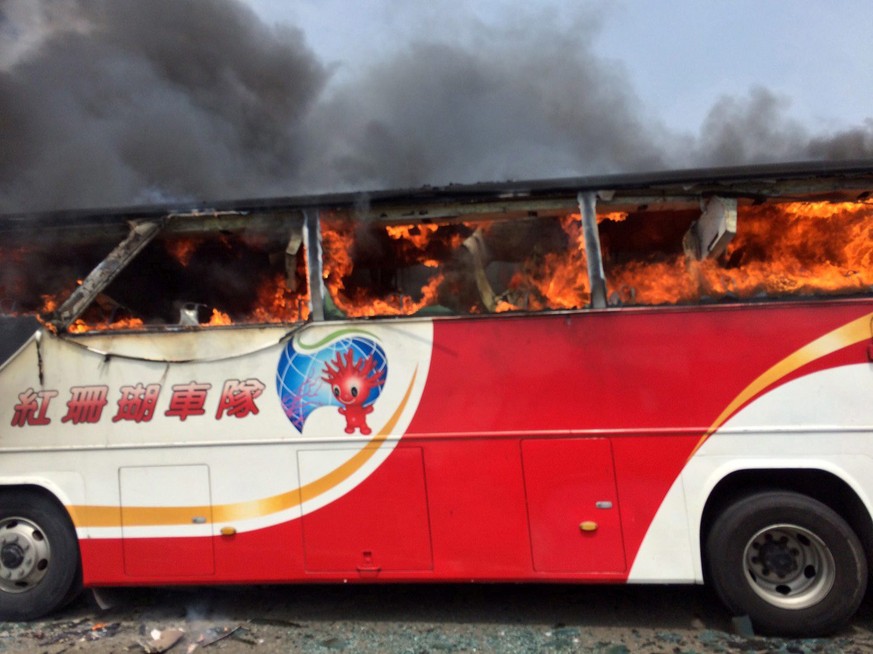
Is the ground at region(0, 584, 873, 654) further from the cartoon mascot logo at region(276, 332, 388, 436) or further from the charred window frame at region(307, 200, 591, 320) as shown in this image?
the charred window frame at region(307, 200, 591, 320)

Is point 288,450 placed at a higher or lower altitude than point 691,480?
higher

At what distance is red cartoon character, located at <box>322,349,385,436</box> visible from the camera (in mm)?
3885

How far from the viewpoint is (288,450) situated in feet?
12.8

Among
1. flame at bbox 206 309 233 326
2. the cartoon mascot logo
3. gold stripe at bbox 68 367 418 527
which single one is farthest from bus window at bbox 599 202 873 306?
flame at bbox 206 309 233 326

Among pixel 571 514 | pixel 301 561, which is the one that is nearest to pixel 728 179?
pixel 571 514

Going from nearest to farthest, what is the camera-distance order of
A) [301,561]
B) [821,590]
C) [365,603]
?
[821,590] → [301,561] → [365,603]

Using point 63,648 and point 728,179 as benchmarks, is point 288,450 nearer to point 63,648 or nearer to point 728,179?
point 63,648

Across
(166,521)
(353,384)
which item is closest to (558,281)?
(353,384)

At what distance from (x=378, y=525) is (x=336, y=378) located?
44.0 inches

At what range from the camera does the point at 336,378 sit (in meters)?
3.91

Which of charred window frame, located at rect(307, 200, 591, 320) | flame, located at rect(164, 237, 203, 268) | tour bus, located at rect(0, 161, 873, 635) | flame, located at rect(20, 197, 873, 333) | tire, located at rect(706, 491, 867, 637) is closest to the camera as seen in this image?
tire, located at rect(706, 491, 867, 637)

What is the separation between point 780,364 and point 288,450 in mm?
3548

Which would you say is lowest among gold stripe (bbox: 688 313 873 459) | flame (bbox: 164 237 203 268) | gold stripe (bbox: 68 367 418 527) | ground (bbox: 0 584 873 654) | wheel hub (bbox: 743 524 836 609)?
ground (bbox: 0 584 873 654)

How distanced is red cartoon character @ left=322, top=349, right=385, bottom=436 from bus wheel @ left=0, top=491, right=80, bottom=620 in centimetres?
240
